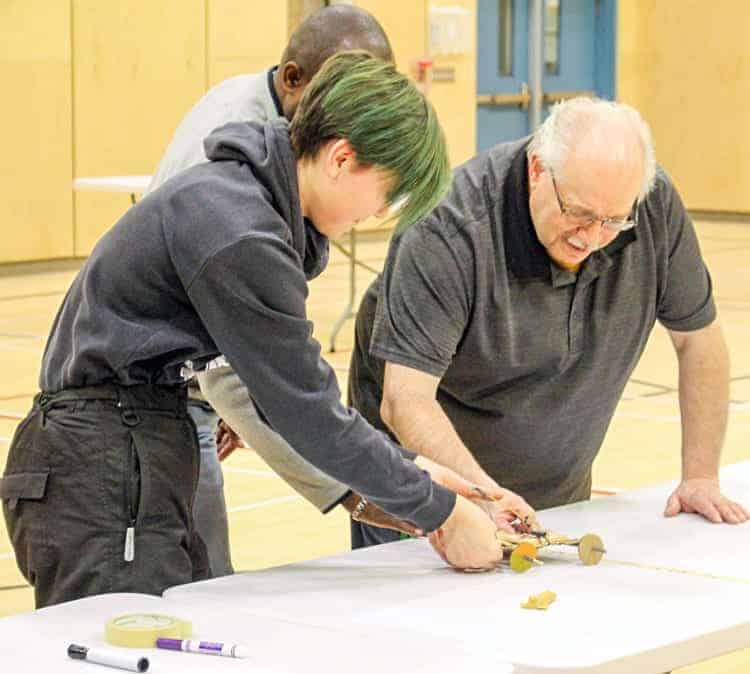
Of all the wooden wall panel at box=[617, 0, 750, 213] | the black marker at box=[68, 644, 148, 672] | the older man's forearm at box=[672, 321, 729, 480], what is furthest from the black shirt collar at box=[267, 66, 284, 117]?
the wooden wall panel at box=[617, 0, 750, 213]

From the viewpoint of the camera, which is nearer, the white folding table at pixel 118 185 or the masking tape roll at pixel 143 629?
the masking tape roll at pixel 143 629

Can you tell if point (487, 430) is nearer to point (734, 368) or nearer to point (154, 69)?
point (734, 368)

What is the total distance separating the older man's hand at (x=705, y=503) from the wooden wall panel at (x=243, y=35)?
8249mm

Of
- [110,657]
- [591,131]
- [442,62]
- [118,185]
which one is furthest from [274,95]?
[442,62]

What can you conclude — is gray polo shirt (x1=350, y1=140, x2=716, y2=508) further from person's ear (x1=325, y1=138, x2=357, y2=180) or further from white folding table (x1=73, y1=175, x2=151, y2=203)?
white folding table (x1=73, y1=175, x2=151, y2=203)

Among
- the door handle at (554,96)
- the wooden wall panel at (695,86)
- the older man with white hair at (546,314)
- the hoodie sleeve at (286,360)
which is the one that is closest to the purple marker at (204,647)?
the hoodie sleeve at (286,360)

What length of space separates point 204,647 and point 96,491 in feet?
1.51

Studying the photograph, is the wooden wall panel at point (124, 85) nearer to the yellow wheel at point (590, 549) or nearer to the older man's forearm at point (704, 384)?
the older man's forearm at point (704, 384)

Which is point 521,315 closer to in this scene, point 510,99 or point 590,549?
point 590,549

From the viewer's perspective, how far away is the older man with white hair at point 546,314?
9.74ft

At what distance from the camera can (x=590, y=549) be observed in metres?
2.66

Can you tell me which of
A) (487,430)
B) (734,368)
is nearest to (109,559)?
(487,430)

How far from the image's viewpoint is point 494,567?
264cm

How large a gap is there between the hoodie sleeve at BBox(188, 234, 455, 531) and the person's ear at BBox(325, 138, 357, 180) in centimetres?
13
